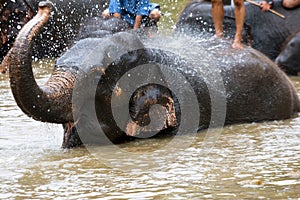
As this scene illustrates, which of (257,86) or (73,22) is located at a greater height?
(73,22)

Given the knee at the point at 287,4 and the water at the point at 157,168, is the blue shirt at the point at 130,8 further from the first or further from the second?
the water at the point at 157,168

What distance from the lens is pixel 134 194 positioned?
16.0 feet

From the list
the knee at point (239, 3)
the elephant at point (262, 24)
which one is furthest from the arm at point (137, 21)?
the knee at point (239, 3)

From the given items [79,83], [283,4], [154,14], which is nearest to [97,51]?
[79,83]

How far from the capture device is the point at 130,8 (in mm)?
9977

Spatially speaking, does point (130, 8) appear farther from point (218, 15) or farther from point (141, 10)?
point (218, 15)

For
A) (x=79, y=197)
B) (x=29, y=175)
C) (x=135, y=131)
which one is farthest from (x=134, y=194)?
(x=135, y=131)

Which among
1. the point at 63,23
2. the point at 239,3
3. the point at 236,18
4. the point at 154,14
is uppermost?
the point at 63,23

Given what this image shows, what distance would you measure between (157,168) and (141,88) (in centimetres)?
110

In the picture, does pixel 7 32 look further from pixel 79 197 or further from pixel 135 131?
pixel 79 197

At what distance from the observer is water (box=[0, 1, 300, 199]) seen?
Result: 16.1 feet

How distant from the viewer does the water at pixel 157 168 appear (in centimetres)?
490

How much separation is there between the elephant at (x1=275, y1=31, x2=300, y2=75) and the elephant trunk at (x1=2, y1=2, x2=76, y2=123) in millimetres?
4681

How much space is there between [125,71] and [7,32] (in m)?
5.51
